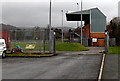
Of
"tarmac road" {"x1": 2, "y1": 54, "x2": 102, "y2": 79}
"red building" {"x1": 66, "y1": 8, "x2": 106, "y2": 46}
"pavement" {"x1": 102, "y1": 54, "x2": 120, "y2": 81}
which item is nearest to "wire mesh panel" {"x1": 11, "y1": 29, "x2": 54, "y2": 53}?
"tarmac road" {"x1": 2, "y1": 54, "x2": 102, "y2": 79}

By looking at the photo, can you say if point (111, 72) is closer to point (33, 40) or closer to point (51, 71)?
point (51, 71)

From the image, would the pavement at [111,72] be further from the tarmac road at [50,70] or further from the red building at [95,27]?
the red building at [95,27]

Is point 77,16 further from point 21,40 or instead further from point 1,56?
point 1,56

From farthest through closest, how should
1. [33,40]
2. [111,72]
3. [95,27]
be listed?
[95,27]
[33,40]
[111,72]

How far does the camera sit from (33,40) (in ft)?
117

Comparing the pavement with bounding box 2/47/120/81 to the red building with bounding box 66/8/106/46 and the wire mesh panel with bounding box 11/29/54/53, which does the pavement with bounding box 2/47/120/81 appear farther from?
the red building with bounding box 66/8/106/46

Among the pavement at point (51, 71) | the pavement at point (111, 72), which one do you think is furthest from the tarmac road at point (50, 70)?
the pavement at point (111, 72)

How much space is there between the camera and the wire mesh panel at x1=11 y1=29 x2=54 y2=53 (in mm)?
34906

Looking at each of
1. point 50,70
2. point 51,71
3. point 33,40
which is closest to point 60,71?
point 51,71

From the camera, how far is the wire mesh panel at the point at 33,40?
34.9 m

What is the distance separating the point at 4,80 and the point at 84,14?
62.6 m

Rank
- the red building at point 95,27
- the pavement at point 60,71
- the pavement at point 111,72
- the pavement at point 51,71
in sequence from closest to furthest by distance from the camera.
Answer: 1. the pavement at point 111,72
2. the pavement at point 60,71
3. the pavement at point 51,71
4. the red building at point 95,27

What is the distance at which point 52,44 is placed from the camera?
35.5 m

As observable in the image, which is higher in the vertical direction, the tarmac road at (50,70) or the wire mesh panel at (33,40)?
the wire mesh panel at (33,40)
